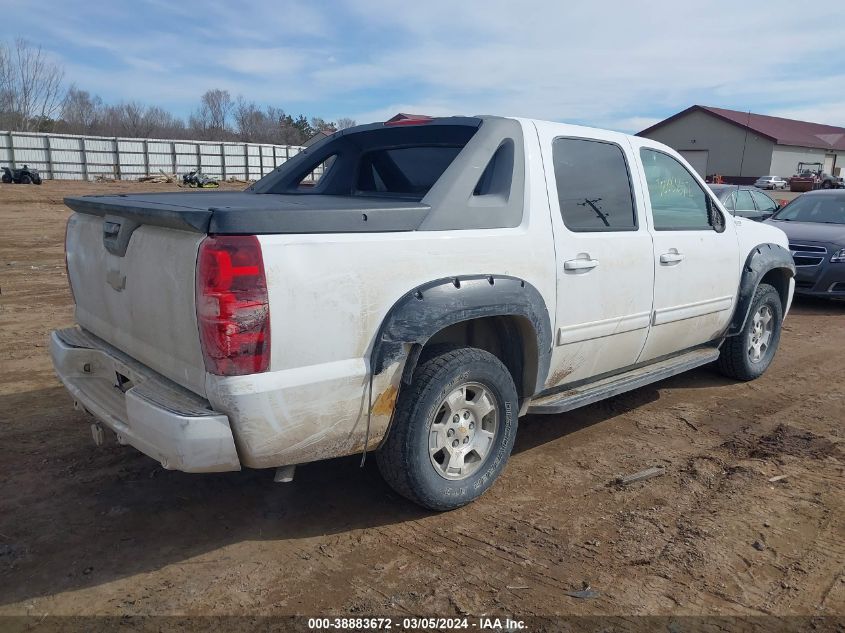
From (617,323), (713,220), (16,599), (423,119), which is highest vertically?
(423,119)

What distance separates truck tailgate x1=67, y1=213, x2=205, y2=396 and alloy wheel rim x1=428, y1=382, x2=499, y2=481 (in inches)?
46.1

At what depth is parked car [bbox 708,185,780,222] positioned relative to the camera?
420 inches

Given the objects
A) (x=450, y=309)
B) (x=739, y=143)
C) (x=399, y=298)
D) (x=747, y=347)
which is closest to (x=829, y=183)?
(x=739, y=143)

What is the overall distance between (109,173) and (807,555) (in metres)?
42.8

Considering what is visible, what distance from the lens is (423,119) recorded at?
13.3 ft

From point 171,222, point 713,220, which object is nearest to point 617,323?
point 713,220

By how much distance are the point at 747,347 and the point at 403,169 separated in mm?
3238

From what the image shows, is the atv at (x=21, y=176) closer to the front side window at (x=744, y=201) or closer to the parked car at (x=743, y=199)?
the parked car at (x=743, y=199)

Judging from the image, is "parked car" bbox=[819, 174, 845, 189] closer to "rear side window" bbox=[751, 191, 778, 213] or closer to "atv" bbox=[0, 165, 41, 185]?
"rear side window" bbox=[751, 191, 778, 213]

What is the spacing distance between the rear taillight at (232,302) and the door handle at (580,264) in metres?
1.79

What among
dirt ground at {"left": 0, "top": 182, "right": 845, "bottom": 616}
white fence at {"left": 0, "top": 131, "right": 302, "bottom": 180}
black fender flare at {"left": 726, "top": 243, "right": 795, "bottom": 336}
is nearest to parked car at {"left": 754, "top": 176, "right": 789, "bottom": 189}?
white fence at {"left": 0, "top": 131, "right": 302, "bottom": 180}

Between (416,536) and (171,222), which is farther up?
(171,222)

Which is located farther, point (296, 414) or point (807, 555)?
point (807, 555)

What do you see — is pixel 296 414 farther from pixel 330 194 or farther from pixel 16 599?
pixel 330 194
